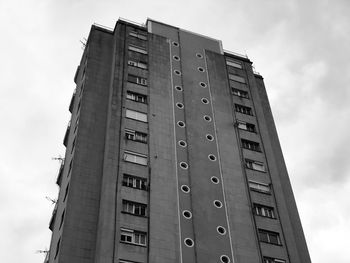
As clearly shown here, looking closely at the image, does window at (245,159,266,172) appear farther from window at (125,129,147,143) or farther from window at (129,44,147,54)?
window at (129,44,147,54)

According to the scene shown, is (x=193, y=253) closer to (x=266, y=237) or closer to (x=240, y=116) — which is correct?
(x=266, y=237)

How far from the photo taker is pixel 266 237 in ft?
131

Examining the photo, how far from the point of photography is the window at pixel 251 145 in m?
47.0

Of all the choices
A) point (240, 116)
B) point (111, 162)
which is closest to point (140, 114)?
point (111, 162)

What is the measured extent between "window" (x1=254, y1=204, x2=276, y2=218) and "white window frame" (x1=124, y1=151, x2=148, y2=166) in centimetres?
910

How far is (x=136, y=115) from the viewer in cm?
4491

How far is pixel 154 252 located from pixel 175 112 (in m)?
14.8

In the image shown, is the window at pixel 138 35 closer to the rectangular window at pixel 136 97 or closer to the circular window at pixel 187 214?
the rectangular window at pixel 136 97

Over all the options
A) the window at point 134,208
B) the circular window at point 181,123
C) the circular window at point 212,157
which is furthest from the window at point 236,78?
the window at point 134,208

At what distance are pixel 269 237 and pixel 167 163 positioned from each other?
9.29 m

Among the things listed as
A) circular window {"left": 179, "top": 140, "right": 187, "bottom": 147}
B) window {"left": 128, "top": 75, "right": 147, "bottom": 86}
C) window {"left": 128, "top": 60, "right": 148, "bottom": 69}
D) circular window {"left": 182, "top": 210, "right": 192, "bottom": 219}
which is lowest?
circular window {"left": 182, "top": 210, "right": 192, "bottom": 219}

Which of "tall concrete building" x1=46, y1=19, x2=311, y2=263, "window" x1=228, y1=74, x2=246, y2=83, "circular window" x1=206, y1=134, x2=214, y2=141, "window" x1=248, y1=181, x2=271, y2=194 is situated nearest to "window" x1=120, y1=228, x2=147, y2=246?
"tall concrete building" x1=46, y1=19, x2=311, y2=263

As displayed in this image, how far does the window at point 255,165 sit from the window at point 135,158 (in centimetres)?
893

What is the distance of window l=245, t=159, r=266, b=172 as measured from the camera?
4519 centimetres
